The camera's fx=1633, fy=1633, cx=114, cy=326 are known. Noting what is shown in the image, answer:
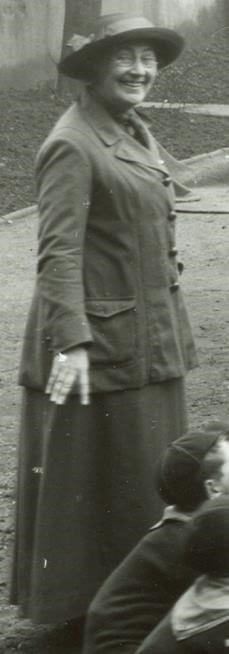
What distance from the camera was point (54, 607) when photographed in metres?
4.66

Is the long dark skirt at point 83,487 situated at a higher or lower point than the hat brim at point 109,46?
lower

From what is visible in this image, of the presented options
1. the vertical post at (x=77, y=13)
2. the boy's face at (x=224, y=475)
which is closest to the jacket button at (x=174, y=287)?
the boy's face at (x=224, y=475)

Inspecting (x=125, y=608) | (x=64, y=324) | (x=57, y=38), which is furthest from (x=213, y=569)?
(x=57, y=38)

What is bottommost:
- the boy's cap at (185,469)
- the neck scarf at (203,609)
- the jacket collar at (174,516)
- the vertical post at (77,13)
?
the vertical post at (77,13)

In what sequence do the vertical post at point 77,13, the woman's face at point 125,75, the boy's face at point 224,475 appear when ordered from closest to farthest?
the boy's face at point 224,475 < the woman's face at point 125,75 < the vertical post at point 77,13

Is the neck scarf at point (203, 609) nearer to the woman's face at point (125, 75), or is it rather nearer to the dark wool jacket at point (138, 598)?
the dark wool jacket at point (138, 598)

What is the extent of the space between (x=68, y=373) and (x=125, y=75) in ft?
2.68

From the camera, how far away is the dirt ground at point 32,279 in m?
5.43

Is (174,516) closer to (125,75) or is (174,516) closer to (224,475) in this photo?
(224,475)

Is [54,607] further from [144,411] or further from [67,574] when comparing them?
[144,411]

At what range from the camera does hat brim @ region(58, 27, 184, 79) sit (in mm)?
4355

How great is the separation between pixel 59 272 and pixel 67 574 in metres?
0.91

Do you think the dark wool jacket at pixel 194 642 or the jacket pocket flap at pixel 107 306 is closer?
the dark wool jacket at pixel 194 642

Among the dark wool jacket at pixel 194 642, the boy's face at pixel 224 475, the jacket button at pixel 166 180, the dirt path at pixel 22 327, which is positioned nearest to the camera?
the dark wool jacket at pixel 194 642
